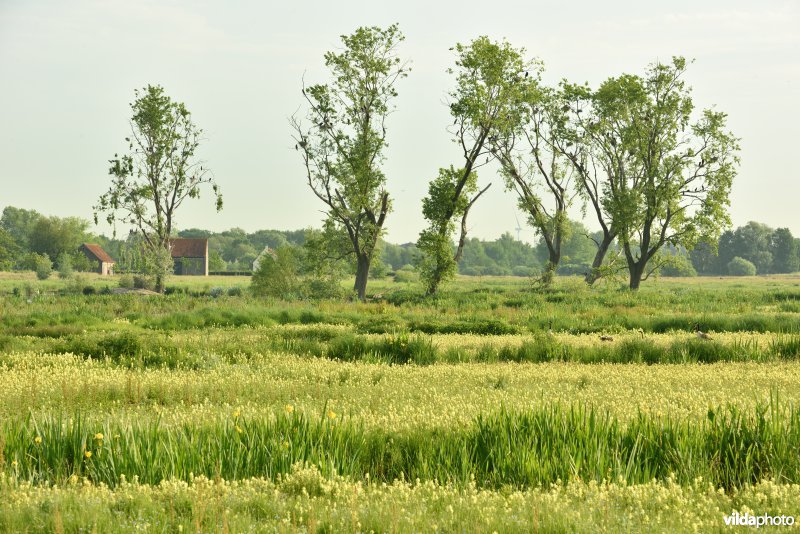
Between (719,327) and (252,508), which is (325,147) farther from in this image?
(252,508)

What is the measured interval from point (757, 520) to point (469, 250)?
6496 inches

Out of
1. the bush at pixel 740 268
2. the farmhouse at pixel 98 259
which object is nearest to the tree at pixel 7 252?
the farmhouse at pixel 98 259

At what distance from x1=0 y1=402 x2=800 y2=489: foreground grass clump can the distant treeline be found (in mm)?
49116

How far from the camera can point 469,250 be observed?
560 feet

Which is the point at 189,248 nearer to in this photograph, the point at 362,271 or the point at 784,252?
the point at 362,271

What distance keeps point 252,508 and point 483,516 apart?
6.39ft

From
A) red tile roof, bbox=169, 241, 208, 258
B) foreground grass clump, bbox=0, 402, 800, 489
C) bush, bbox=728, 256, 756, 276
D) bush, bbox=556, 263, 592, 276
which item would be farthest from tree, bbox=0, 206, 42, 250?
foreground grass clump, bbox=0, 402, 800, 489

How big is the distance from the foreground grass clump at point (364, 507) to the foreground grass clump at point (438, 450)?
→ 434mm

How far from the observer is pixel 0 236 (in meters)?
110

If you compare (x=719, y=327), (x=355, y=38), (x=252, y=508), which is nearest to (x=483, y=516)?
(x=252, y=508)

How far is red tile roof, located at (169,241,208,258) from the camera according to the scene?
11725 cm

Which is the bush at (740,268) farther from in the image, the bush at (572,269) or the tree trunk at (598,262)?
the tree trunk at (598,262)

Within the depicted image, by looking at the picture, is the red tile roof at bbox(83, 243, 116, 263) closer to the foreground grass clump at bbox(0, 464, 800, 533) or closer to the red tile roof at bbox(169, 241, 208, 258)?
the red tile roof at bbox(169, 241, 208, 258)

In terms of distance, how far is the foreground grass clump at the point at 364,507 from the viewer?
606 cm
